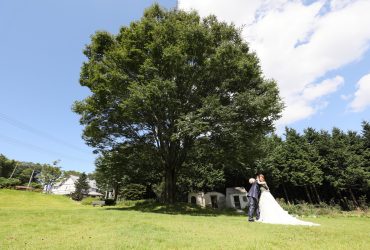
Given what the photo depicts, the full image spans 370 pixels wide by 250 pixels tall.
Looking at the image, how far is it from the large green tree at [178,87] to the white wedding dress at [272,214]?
715 cm

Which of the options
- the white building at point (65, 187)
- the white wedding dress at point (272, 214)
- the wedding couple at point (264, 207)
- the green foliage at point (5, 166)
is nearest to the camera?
the white wedding dress at point (272, 214)

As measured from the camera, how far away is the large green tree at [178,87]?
18.4m

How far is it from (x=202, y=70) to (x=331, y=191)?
1568 inches

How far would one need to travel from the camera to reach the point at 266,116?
20.1 meters

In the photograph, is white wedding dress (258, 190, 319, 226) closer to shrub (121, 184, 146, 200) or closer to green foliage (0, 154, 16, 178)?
shrub (121, 184, 146, 200)

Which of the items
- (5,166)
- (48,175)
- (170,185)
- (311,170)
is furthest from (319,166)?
(5,166)

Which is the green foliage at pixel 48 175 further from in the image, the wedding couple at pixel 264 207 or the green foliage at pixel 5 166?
the wedding couple at pixel 264 207

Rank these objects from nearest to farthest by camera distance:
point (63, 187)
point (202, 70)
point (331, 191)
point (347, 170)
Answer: point (202, 70) → point (347, 170) → point (331, 191) → point (63, 187)

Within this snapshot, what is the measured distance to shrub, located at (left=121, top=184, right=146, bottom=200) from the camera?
4250 centimetres

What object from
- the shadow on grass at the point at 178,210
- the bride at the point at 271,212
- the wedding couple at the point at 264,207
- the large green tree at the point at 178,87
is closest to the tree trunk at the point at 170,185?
the shadow on grass at the point at 178,210

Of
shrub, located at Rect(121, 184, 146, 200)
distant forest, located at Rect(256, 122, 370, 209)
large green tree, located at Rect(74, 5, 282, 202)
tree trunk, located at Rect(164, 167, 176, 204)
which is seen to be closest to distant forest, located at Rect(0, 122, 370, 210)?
distant forest, located at Rect(256, 122, 370, 209)

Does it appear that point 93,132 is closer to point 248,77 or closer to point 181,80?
point 181,80

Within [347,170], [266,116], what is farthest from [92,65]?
[347,170]

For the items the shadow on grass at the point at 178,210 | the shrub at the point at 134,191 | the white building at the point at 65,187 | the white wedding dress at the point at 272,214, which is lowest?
the white wedding dress at the point at 272,214
